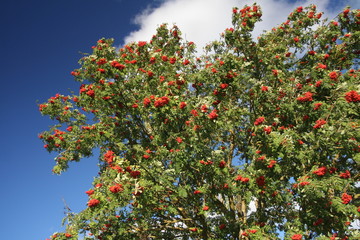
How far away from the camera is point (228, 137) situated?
11.5 m

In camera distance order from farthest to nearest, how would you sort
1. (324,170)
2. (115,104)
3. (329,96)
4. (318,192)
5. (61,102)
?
(61,102), (115,104), (329,96), (324,170), (318,192)

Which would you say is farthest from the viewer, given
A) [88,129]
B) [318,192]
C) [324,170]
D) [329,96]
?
[88,129]

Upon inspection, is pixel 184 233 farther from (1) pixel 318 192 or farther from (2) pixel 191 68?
(2) pixel 191 68

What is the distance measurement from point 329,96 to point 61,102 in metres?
11.3

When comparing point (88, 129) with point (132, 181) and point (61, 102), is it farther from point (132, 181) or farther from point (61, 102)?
point (132, 181)

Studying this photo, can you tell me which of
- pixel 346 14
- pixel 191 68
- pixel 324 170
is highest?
pixel 191 68

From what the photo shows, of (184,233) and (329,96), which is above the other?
(329,96)

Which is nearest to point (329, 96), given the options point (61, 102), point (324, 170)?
point (324, 170)

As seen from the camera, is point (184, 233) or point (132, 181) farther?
point (184, 233)

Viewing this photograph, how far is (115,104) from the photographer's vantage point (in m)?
9.54

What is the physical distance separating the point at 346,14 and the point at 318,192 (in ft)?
29.5

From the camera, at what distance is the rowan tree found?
7109mm

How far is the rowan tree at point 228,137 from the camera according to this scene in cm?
711

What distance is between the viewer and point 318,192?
6.20 meters
